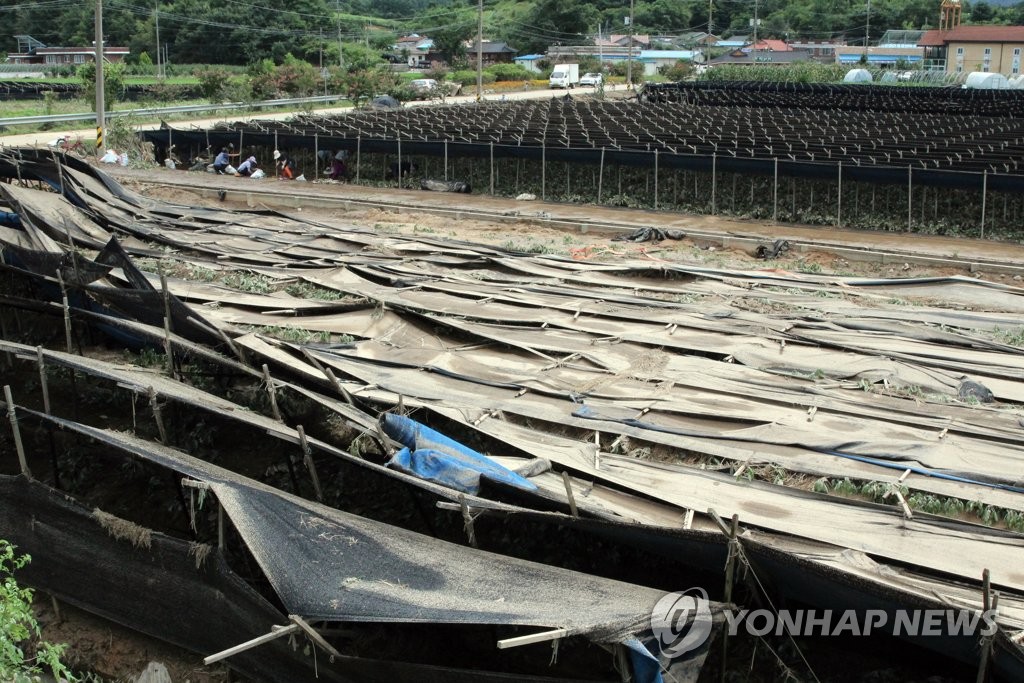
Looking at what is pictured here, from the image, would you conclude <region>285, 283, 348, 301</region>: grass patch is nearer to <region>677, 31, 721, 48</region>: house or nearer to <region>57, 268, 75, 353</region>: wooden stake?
<region>57, 268, 75, 353</region>: wooden stake

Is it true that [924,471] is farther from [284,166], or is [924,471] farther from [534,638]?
[284,166]

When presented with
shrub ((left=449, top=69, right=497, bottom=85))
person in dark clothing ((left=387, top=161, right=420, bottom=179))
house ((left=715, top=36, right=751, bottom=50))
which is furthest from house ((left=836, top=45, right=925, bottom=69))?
person in dark clothing ((left=387, top=161, right=420, bottom=179))

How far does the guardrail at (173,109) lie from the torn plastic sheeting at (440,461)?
34695 millimetres

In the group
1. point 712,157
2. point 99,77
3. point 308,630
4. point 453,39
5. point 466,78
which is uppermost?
point 453,39

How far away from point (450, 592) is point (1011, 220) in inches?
783

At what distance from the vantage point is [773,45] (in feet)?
343

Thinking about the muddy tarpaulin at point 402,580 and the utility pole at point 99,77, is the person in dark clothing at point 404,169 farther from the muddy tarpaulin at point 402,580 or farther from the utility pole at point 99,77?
the muddy tarpaulin at point 402,580

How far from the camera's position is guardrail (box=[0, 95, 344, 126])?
130 ft

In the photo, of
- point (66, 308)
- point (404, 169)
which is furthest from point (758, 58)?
point (66, 308)

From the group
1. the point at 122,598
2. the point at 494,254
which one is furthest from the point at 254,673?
the point at 494,254

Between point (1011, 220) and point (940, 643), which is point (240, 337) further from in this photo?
point (1011, 220)

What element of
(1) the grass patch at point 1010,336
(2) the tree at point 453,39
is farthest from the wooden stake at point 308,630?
(2) the tree at point 453,39

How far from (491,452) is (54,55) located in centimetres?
8319

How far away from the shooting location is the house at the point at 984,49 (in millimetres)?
83938
